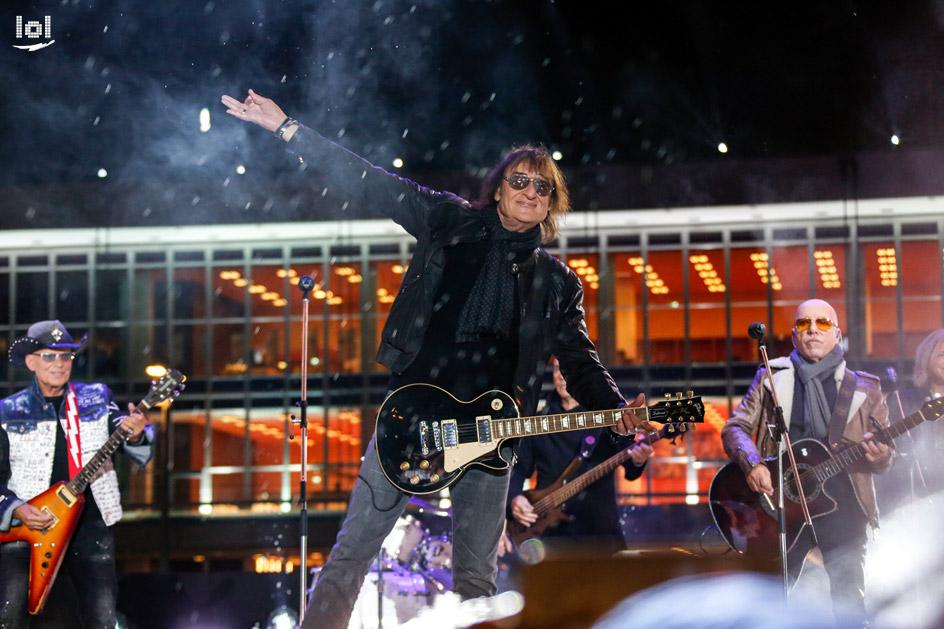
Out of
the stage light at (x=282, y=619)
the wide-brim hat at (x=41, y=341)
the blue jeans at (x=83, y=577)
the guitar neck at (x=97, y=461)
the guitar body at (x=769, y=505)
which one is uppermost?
the wide-brim hat at (x=41, y=341)

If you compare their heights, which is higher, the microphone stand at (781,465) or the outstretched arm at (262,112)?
the outstretched arm at (262,112)

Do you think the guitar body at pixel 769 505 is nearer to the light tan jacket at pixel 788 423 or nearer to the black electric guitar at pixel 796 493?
the black electric guitar at pixel 796 493

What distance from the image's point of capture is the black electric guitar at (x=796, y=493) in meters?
5.20

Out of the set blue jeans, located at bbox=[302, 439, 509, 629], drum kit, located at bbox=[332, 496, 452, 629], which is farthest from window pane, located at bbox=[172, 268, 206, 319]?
blue jeans, located at bbox=[302, 439, 509, 629]

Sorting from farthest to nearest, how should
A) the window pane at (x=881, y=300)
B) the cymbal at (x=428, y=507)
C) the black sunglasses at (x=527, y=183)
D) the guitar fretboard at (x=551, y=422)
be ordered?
the window pane at (x=881, y=300) → the cymbal at (x=428, y=507) → the black sunglasses at (x=527, y=183) → the guitar fretboard at (x=551, y=422)

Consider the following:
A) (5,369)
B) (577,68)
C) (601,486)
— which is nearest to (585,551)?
(601,486)

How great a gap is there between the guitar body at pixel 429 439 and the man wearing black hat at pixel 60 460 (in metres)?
2.83

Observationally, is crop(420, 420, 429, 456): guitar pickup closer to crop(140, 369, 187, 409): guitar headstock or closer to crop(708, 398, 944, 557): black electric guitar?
crop(140, 369, 187, 409): guitar headstock

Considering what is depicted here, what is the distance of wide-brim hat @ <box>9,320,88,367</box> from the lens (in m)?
5.55

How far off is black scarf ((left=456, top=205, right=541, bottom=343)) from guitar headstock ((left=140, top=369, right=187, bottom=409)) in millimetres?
2780

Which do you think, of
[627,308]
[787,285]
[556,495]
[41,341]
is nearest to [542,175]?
[556,495]

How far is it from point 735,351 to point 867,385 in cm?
1224

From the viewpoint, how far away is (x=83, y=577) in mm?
5191

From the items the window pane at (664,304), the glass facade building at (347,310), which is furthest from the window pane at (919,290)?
the window pane at (664,304)
